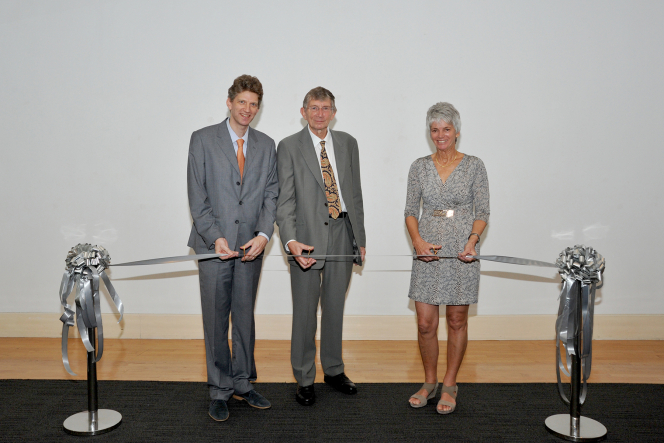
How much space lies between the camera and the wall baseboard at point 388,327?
4730 millimetres

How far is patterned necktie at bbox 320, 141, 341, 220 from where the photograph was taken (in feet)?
11.0

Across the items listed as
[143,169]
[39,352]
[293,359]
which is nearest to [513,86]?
[293,359]

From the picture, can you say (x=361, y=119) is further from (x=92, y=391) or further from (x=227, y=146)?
(x=92, y=391)

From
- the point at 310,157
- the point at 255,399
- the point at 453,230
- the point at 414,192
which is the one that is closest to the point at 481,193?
the point at 453,230

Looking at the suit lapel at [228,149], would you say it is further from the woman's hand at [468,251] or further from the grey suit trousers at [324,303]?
the woman's hand at [468,251]

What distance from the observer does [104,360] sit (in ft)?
13.5

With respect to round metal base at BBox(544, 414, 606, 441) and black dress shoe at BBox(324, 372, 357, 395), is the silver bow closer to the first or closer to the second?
black dress shoe at BBox(324, 372, 357, 395)

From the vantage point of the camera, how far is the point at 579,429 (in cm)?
281

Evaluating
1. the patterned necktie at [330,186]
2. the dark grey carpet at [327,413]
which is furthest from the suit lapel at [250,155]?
the dark grey carpet at [327,413]

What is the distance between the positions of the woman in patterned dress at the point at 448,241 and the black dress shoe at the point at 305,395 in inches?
23.1

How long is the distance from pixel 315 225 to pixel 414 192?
2.09ft

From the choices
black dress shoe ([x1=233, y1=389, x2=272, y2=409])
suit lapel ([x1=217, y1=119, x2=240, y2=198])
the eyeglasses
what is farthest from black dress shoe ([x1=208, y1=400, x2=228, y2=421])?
the eyeglasses

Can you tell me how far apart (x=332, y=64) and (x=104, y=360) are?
117 inches

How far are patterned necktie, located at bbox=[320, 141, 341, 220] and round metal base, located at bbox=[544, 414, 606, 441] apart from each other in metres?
1.66
